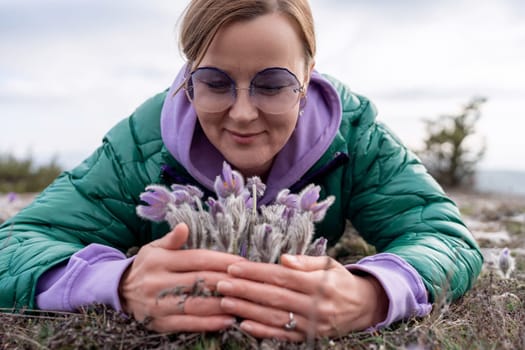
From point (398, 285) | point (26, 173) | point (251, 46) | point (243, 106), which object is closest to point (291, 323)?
point (398, 285)

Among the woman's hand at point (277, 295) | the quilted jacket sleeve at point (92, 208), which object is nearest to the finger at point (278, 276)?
the woman's hand at point (277, 295)

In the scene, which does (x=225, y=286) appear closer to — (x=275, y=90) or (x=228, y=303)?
(x=228, y=303)

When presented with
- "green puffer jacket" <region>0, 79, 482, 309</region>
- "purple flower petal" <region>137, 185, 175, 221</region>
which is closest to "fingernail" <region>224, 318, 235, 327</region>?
"purple flower petal" <region>137, 185, 175, 221</region>

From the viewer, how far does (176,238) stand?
236 cm

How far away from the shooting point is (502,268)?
4.05 m

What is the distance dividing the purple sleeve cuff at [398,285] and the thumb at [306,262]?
0.92 ft

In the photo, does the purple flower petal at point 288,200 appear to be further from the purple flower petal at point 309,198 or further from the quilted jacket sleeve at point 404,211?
the quilted jacket sleeve at point 404,211

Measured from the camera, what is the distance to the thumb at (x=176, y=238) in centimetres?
233

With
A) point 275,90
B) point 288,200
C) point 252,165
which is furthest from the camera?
point 252,165

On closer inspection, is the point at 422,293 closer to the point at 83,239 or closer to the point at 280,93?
the point at 280,93

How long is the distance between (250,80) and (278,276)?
43.1 inches

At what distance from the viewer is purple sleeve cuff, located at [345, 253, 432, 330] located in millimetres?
2635

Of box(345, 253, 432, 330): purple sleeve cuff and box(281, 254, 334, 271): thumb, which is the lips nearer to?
box(345, 253, 432, 330): purple sleeve cuff

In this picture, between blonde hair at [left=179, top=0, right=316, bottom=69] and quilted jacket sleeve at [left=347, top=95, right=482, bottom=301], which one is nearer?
blonde hair at [left=179, top=0, right=316, bottom=69]
